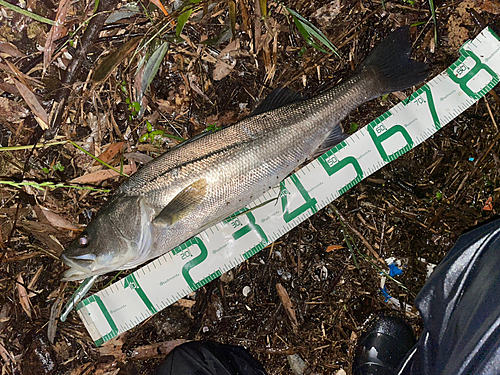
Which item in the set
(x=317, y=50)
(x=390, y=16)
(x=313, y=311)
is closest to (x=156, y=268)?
(x=313, y=311)

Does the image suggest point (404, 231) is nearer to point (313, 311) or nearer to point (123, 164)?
point (313, 311)

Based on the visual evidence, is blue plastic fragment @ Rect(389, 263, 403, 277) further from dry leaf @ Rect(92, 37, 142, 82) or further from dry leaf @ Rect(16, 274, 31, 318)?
dry leaf @ Rect(16, 274, 31, 318)

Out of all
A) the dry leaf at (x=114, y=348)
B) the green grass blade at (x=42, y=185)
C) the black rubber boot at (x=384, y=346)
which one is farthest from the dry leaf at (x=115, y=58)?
the black rubber boot at (x=384, y=346)

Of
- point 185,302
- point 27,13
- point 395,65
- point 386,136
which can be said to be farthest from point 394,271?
point 27,13

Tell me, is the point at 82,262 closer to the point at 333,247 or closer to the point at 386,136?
the point at 333,247

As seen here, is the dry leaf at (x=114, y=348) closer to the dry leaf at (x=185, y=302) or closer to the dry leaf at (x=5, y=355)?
the dry leaf at (x=185, y=302)
